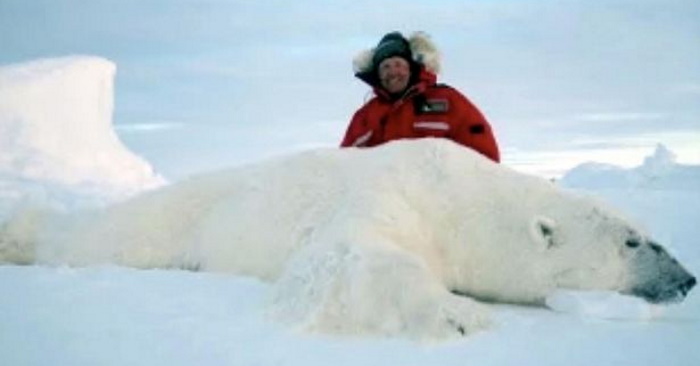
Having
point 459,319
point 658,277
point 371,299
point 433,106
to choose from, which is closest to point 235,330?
point 371,299

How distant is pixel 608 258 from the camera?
11.8ft

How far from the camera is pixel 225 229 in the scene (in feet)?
14.6

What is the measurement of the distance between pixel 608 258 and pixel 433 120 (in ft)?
7.66

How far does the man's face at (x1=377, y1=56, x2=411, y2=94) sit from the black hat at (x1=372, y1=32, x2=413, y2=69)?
0.04 meters

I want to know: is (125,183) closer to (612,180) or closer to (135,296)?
(612,180)

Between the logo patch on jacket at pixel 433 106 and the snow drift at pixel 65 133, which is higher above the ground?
the logo patch on jacket at pixel 433 106

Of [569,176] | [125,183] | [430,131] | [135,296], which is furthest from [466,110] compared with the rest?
[569,176]

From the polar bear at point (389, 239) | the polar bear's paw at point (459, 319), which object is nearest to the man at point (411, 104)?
the polar bear at point (389, 239)

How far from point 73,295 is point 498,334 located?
1.61 m

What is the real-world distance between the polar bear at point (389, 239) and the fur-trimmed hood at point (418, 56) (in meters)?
1.61

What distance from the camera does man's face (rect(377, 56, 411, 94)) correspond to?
591 centimetres

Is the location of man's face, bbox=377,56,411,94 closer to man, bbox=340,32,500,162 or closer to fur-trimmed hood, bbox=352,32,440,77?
man, bbox=340,32,500,162

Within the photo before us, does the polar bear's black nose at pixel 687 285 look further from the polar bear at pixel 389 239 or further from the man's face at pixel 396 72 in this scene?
the man's face at pixel 396 72

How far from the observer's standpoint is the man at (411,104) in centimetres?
572
